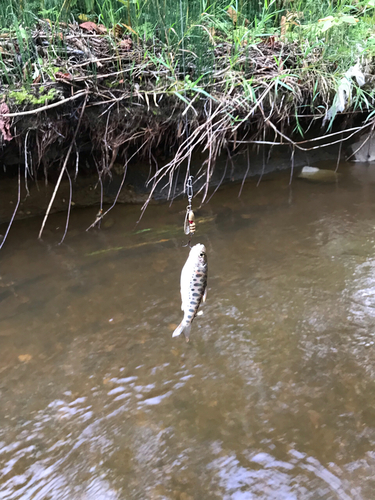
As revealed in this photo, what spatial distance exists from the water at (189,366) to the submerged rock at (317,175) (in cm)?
110

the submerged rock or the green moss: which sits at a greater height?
the green moss

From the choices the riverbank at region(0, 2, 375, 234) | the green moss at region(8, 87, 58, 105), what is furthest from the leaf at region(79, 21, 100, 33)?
the green moss at region(8, 87, 58, 105)

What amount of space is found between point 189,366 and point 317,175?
3456mm

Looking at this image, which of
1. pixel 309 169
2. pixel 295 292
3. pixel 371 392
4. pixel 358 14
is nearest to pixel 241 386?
pixel 371 392

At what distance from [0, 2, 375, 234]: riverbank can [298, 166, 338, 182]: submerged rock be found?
79 cm

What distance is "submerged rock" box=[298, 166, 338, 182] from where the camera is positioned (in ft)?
15.2

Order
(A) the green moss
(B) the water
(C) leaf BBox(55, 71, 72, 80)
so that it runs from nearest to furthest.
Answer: (B) the water
(A) the green moss
(C) leaf BBox(55, 71, 72, 80)

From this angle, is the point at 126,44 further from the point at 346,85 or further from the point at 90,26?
the point at 346,85

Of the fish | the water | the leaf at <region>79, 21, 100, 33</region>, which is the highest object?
the leaf at <region>79, 21, 100, 33</region>

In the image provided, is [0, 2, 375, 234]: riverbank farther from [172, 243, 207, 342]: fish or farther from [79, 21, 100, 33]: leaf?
[172, 243, 207, 342]: fish

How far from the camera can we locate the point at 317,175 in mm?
4707

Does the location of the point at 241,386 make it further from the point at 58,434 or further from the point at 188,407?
the point at 58,434

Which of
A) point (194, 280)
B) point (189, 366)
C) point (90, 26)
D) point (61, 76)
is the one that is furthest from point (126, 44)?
point (189, 366)

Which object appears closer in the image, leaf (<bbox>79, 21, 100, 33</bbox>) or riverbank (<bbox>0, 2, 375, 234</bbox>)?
riverbank (<bbox>0, 2, 375, 234</bbox>)
